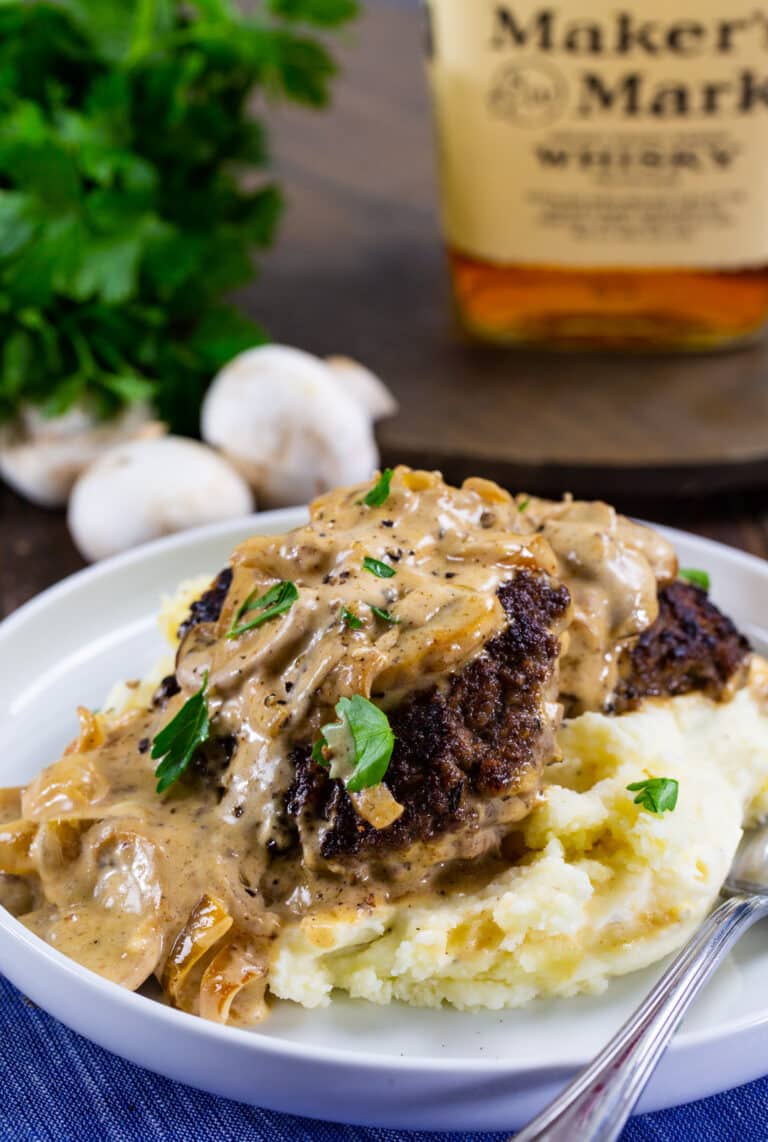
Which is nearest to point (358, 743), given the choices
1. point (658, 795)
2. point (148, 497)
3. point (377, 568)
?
point (377, 568)

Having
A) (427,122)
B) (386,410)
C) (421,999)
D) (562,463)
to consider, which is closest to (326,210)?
(427,122)

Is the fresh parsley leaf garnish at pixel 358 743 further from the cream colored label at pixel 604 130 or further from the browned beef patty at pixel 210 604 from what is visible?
the cream colored label at pixel 604 130

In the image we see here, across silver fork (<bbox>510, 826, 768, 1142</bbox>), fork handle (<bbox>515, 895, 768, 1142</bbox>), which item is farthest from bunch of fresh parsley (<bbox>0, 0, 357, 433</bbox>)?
fork handle (<bbox>515, 895, 768, 1142</bbox>)

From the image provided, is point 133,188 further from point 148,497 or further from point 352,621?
point 352,621

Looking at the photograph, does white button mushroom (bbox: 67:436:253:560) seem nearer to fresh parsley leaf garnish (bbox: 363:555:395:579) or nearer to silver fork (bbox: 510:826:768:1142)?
fresh parsley leaf garnish (bbox: 363:555:395:579)

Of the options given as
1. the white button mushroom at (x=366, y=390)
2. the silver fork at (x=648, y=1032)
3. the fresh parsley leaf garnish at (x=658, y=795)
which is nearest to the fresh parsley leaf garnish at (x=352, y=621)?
the fresh parsley leaf garnish at (x=658, y=795)

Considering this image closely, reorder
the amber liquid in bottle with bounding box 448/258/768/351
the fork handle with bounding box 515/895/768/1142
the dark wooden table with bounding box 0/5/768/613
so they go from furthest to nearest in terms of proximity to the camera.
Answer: the amber liquid in bottle with bounding box 448/258/768/351
the dark wooden table with bounding box 0/5/768/613
the fork handle with bounding box 515/895/768/1142
